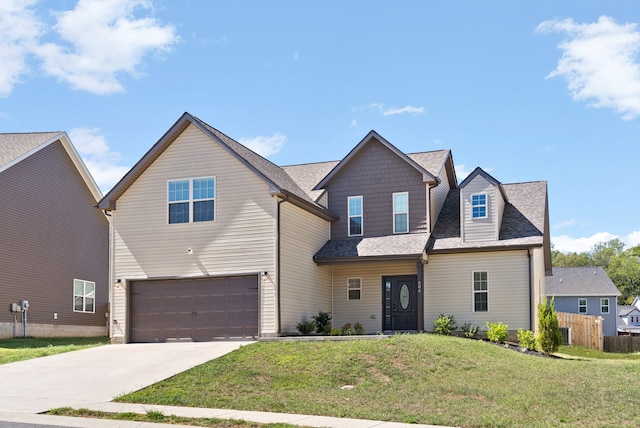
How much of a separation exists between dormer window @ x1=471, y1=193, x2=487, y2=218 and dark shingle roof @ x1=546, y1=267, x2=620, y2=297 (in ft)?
106

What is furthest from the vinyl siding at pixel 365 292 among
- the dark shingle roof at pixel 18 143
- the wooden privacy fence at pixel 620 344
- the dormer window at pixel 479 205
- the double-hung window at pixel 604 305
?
the double-hung window at pixel 604 305

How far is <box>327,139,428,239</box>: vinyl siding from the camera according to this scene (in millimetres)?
27312

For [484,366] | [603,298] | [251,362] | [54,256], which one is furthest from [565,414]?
[603,298]

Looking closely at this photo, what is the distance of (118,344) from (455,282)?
11921mm

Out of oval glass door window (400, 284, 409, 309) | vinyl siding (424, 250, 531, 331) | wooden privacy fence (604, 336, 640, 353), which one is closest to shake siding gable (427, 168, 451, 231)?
vinyl siding (424, 250, 531, 331)

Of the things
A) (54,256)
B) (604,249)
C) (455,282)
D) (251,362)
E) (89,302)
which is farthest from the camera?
(604,249)

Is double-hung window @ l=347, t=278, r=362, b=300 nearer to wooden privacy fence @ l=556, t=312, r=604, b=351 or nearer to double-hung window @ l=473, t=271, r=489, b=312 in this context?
double-hung window @ l=473, t=271, r=489, b=312

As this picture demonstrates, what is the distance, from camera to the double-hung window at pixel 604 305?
5566cm

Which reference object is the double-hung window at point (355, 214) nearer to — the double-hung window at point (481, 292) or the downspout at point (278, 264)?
the double-hung window at point (481, 292)

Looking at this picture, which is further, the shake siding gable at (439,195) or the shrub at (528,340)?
the shake siding gable at (439,195)

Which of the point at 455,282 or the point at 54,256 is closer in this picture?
the point at 455,282

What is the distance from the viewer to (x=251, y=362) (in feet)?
57.6

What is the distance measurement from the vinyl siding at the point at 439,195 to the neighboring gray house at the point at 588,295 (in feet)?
93.3

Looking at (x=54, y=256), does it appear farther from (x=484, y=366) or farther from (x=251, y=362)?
(x=484, y=366)
